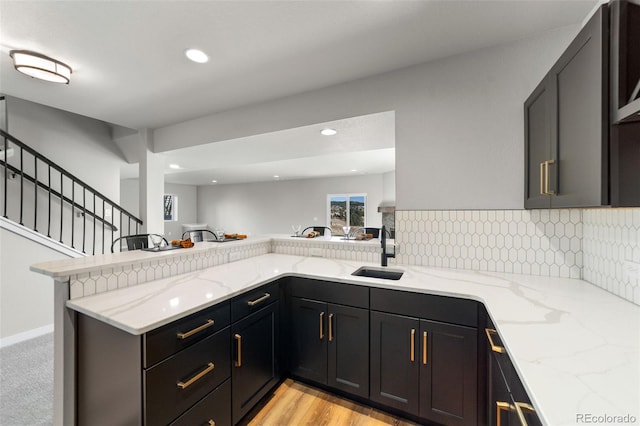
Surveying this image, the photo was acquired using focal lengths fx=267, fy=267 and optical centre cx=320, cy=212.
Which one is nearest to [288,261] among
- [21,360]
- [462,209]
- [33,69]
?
[462,209]

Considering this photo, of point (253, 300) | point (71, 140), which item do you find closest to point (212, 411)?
point (253, 300)

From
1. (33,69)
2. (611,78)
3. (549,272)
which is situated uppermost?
(33,69)

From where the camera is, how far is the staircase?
129 inches

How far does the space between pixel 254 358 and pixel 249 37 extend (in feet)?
6.87

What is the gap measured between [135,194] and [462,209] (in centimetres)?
863

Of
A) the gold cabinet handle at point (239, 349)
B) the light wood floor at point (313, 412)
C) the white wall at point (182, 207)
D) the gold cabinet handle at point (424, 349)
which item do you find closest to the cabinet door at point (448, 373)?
the gold cabinet handle at point (424, 349)

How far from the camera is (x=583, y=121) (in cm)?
112

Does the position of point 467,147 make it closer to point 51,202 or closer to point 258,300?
point 258,300

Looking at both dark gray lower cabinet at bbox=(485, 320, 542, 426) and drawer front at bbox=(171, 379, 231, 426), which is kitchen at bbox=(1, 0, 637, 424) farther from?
drawer front at bbox=(171, 379, 231, 426)

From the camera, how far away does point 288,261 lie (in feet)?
8.04

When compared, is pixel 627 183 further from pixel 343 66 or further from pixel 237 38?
pixel 237 38

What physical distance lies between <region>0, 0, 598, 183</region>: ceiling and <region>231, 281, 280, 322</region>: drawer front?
5.44ft

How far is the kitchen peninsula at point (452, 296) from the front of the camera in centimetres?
71

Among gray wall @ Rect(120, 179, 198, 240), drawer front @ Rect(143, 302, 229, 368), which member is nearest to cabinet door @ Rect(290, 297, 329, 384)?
drawer front @ Rect(143, 302, 229, 368)
